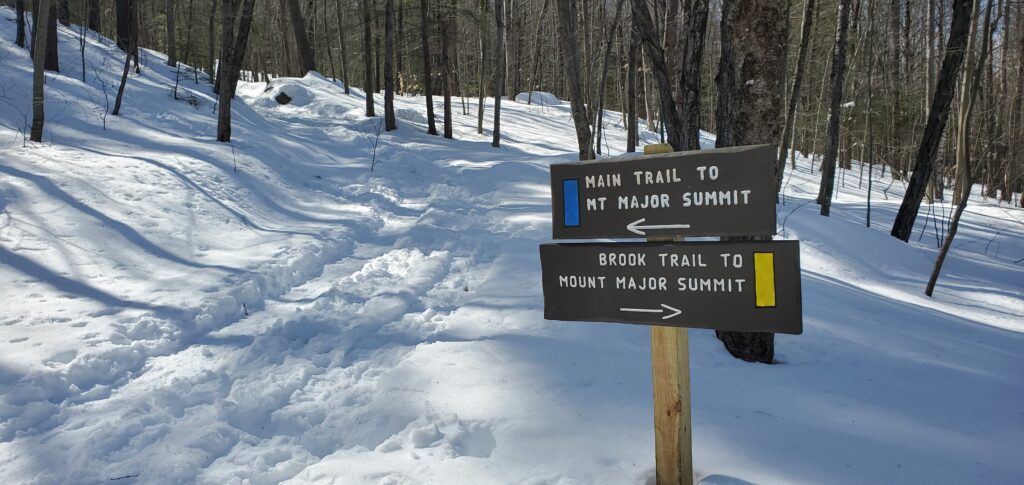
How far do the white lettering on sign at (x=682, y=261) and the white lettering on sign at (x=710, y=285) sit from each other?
0.05m

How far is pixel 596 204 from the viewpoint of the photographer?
2623 millimetres

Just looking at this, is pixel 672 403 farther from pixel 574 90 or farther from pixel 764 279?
pixel 574 90

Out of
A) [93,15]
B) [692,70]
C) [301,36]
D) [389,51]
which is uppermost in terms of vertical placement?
[93,15]

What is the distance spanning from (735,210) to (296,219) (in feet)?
26.5

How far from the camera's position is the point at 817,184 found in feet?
70.4

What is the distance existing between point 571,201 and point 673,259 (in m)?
0.58

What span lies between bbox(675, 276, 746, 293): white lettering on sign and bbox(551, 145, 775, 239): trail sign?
0.19 meters

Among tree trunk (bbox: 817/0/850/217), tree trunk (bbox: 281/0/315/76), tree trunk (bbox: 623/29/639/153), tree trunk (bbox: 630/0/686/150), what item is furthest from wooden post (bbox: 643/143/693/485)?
tree trunk (bbox: 281/0/315/76)

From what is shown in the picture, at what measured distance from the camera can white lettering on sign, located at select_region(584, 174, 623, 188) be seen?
100 inches

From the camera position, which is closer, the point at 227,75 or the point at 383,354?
the point at 383,354

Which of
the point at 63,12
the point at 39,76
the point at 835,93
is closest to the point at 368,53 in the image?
the point at 39,76

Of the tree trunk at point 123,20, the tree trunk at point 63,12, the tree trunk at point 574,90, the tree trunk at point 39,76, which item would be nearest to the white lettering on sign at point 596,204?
the tree trunk at point 574,90

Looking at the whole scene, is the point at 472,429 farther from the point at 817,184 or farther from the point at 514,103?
the point at 514,103

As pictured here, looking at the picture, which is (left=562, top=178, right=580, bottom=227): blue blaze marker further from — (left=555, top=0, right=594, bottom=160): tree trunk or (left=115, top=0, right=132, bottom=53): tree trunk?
(left=115, top=0, right=132, bottom=53): tree trunk
